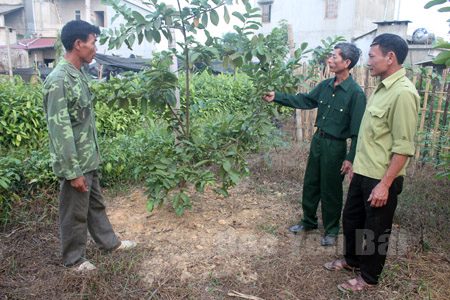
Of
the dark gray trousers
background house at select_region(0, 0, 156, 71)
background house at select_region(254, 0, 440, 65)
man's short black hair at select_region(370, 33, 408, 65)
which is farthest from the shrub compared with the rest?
background house at select_region(0, 0, 156, 71)

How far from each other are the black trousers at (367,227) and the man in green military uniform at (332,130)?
1.26 ft

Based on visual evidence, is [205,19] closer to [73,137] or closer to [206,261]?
[73,137]

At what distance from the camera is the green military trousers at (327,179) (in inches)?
113

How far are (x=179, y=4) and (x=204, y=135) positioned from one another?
4.12 ft

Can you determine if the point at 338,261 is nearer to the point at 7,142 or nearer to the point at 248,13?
the point at 248,13

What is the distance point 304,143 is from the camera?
20.3ft

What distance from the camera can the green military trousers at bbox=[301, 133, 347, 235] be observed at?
2880mm

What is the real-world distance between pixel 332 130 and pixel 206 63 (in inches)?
49.1

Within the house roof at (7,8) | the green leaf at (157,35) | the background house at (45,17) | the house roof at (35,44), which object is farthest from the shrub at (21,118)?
the house roof at (7,8)

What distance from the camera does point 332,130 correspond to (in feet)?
9.33

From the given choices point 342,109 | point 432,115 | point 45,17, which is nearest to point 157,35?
point 342,109

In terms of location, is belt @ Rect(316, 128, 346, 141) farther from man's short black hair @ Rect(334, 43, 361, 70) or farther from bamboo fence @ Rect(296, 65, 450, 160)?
bamboo fence @ Rect(296, 65, 450, 160)

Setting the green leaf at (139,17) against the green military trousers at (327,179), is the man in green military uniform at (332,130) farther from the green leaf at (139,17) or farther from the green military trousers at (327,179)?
the green leaf at (139,17)

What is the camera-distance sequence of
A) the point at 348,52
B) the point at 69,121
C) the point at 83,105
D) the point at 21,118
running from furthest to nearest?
the point at 21,118
the point at 348,52
the point at 83,105
the point at 69,121
